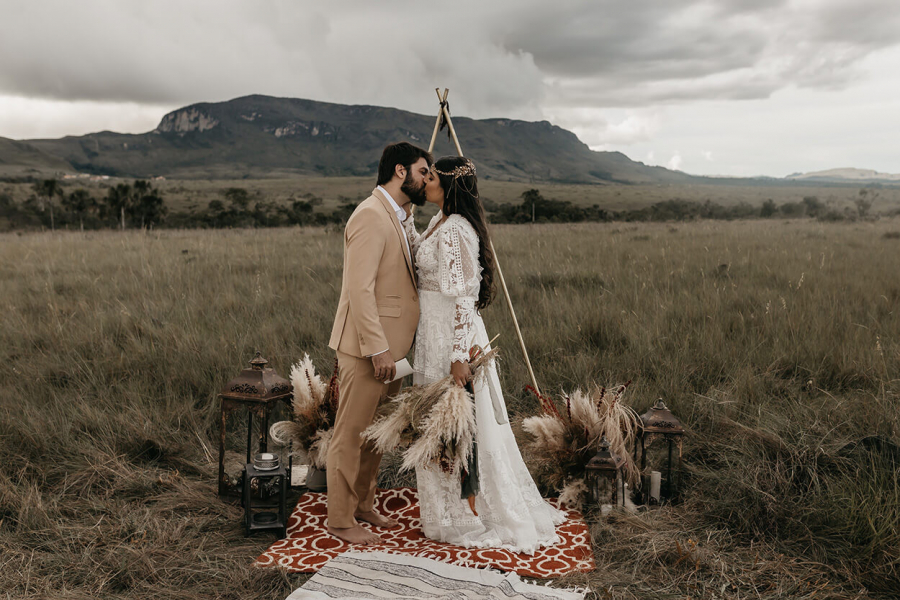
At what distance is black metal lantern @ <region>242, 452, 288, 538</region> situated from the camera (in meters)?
3.58

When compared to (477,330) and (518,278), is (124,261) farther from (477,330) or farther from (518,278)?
(477,330)

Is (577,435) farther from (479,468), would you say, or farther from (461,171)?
(461,171)

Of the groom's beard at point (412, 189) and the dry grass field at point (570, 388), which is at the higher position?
the groom's beard at point (412, 189)

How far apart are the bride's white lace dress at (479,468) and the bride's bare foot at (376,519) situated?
29cm

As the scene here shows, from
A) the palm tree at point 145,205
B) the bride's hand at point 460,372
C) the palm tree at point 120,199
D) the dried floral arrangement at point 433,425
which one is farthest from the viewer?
the palm tree at point 145,205

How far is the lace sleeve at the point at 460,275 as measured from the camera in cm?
Answer: 324

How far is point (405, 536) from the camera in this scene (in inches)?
143

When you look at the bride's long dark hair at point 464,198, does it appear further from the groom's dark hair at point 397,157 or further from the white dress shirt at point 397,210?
the white dress shirt at point 397,210

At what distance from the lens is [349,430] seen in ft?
11.4

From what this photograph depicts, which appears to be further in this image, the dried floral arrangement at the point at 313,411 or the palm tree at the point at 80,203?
the palm tree at the point at 80,203

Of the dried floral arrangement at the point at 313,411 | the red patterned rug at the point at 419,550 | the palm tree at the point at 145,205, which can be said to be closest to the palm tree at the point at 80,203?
the palm tree at the point at 145,205

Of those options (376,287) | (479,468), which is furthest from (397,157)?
(479,468)

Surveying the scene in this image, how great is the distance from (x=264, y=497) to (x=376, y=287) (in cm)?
146

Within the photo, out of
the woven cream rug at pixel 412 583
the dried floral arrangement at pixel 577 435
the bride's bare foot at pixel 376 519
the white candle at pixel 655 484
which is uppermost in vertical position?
the dried floral arrangement at pixel 577 435
